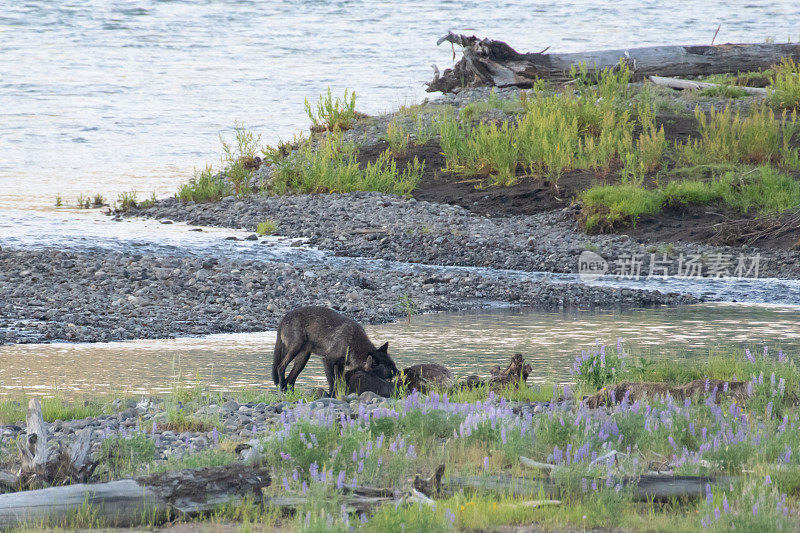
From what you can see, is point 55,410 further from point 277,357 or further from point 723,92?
point 723,92

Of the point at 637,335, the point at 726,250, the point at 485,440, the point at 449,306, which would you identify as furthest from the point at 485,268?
the point at 485,440

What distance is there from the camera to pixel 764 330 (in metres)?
11.6

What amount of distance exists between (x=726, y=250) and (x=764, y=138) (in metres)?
4.76

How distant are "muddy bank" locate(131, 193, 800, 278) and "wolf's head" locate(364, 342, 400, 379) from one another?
8.09 meters

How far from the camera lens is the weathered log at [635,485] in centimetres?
477

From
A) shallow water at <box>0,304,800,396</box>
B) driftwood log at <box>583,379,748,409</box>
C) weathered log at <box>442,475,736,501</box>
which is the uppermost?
weathered log at <box>442,475,736,501</box>

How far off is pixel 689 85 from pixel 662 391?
70.3ft

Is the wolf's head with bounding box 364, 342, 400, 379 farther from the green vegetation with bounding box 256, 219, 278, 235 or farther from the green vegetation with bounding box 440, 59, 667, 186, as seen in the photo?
the green vegetation with bounding box 440, 59, 667, 186

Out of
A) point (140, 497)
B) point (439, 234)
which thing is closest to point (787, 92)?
point (439, 234)

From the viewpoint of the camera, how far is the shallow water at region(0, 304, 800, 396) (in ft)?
29.3

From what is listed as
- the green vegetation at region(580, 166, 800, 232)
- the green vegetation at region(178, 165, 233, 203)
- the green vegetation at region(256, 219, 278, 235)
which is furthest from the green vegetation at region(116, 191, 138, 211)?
the green vegetation at region(580, 166, 800, 232)

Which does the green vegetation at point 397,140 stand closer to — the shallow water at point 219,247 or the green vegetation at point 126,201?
the shallow water at point 219,247

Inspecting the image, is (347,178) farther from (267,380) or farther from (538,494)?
(538,494)

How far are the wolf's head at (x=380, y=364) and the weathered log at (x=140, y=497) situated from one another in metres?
3.62
